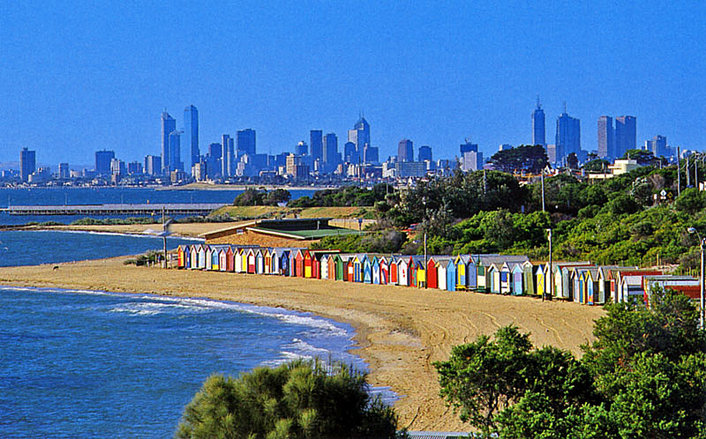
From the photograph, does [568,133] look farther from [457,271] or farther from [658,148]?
[457,271]

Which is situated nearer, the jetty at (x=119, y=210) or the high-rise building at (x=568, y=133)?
the jetty at (x=119, y=210)

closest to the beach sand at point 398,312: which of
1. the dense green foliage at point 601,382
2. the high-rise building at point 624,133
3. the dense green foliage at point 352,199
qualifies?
the dense green foliage at point 601,382

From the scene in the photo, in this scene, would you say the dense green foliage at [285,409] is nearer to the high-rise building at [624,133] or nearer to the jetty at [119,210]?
the jetty at [119,210]

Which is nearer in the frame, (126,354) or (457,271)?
(126,354)

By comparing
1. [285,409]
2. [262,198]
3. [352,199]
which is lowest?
[285,409]

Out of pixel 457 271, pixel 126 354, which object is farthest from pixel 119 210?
pixel 126 354

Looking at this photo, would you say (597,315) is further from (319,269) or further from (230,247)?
(230,247)

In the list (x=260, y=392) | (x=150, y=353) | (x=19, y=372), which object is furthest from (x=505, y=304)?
(x=260, y=392)
